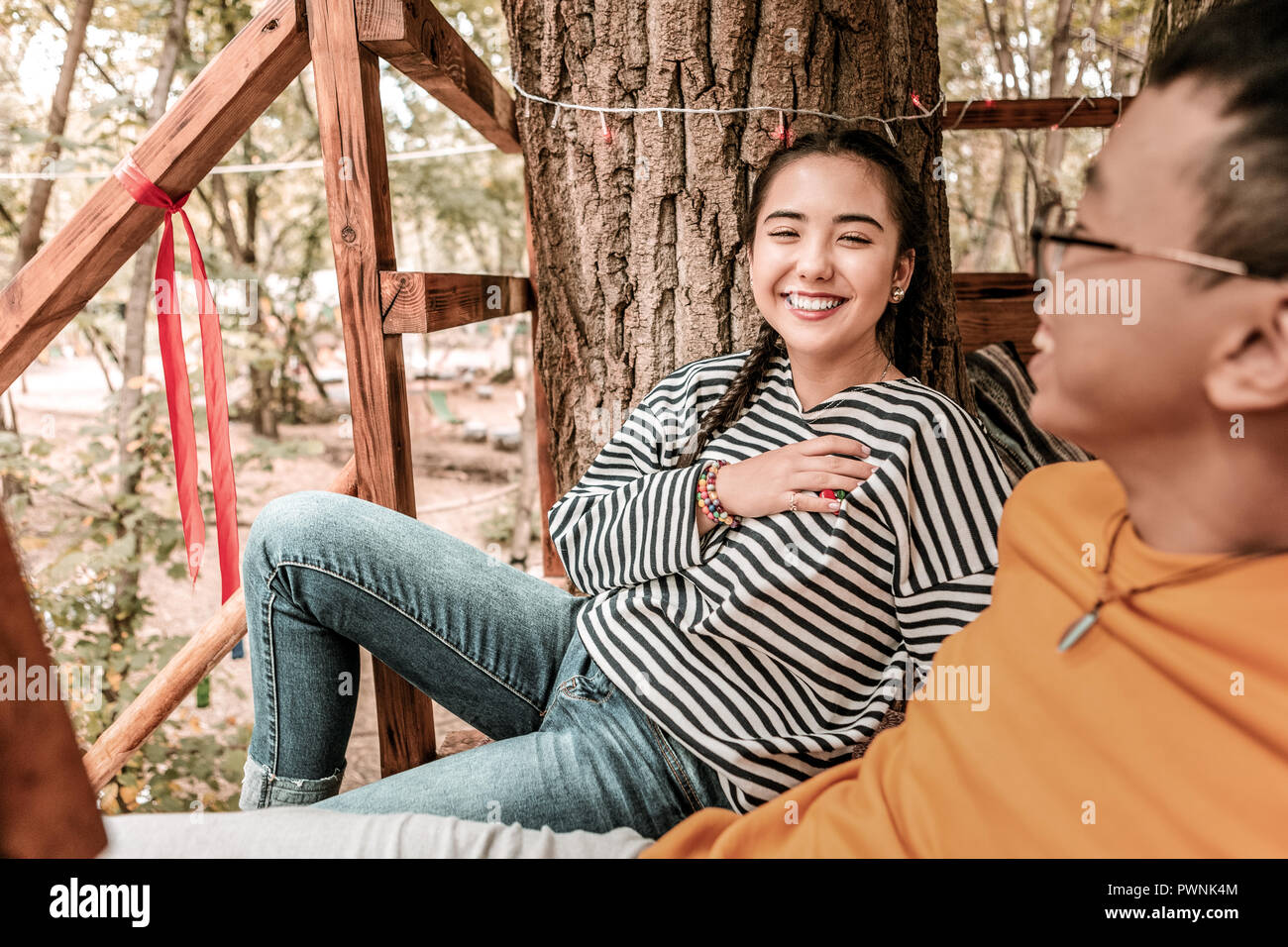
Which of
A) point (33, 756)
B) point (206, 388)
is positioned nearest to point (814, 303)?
point (33, 756)

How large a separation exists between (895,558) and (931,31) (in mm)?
1147

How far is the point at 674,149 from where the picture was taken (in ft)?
5.26

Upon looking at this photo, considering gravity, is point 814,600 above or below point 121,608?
above

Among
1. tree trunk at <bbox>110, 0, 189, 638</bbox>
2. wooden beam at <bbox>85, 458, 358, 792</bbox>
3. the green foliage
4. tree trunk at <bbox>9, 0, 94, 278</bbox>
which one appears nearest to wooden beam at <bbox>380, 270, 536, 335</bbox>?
wooden beam at <bbox>85, 458, 358, 792</bbox>

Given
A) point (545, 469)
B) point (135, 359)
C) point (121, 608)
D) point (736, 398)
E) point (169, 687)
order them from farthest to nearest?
1. point (135, 359)
2. point (121, 608)
3. point (545, 469)
4. point (169, 687)
5. point (736, 398)

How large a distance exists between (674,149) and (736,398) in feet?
1.70

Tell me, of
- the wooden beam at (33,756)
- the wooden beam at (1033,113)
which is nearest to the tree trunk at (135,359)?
the wooden beam at (1033,113)

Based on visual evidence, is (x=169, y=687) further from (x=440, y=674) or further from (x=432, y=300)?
(x=432, y=300)

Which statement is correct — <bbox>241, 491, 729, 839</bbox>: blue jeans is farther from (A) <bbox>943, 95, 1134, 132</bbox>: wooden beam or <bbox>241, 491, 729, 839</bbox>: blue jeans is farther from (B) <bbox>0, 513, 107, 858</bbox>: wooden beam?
(A) <bbox>943, 95, 1134, 132</bbox>: wooden beam

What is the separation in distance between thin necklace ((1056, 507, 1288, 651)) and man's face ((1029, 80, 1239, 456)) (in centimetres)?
10

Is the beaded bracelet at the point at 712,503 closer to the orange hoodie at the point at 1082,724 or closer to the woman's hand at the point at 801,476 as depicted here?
the woman's hand at the point at 801,476

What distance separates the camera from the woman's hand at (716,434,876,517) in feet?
3.84

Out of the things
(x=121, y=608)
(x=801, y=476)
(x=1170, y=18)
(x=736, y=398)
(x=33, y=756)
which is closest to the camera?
(x=33, y=756)

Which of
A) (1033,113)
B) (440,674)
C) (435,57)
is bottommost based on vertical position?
(440,674)
